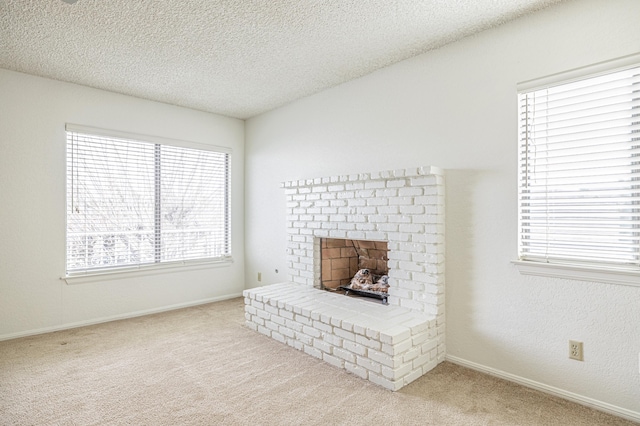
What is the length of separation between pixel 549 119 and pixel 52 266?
4469 millimetres

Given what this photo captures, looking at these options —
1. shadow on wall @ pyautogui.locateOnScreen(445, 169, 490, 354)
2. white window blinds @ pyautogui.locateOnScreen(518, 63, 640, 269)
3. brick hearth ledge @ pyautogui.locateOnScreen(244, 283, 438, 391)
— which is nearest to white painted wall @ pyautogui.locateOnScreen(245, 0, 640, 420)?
shadow on wall @ pyautogui.locateOnScreen(445, 169, 490, 354)

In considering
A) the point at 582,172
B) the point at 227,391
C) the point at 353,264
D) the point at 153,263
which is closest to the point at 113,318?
the point at 153,263

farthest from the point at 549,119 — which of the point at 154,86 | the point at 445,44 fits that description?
the point at 154,86

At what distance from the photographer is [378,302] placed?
3164 mm

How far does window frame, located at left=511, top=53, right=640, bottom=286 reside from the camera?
1.99 meters

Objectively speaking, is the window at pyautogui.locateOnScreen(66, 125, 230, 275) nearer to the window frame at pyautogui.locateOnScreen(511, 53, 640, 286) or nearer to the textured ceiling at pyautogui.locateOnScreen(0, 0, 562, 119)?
the textured ceiling at pyautogui.locateOnScreen(0, 0, 562, 119)

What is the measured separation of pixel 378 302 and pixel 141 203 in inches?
115

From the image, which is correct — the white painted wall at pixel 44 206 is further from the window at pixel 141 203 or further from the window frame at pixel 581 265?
the window frame at pixel 581 265

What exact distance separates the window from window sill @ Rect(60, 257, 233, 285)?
52 millimetres

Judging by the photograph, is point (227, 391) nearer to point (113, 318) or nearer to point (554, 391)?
point (554, 391)

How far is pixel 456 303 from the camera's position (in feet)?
8.94

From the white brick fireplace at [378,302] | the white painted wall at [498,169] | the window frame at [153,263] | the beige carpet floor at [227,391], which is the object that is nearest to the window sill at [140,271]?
the window frame at [153,263]

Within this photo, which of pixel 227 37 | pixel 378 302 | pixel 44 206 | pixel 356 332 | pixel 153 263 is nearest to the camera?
pixel 356 332

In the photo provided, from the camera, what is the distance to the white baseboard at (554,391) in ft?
6.60
